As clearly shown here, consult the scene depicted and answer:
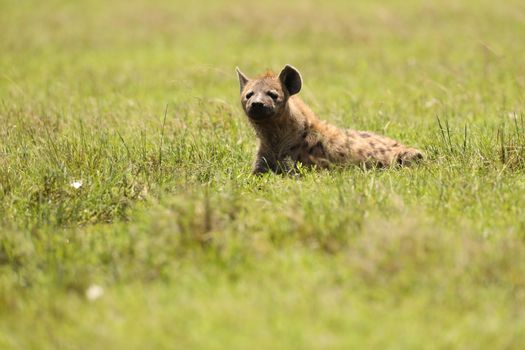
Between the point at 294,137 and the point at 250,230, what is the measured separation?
2.13m

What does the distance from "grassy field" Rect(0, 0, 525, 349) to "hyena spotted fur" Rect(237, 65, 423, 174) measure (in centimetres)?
23

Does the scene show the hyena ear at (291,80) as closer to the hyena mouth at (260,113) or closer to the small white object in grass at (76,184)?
the hyena mouth at (260,113)

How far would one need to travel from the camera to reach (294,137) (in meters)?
6.14

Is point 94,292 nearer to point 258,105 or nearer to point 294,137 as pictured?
point 258,105

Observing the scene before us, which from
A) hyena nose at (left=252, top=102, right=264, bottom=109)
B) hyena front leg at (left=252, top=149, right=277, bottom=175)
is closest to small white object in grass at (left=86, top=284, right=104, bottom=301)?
hyena front leg at (left=252, top=149, right=277, bottom=175)

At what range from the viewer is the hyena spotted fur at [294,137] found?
19.5ft

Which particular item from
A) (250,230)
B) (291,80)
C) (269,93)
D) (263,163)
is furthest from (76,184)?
(291,80)

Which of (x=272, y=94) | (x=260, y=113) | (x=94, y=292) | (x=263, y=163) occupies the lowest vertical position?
(x=263, y=163)

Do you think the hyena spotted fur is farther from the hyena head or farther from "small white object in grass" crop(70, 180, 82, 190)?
"small white object in grass" crop(70, 180, 82, 190)

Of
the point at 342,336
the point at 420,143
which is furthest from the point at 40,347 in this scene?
the point at 420,143

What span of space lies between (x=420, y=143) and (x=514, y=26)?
27.4ft

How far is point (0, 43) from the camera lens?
576 inches

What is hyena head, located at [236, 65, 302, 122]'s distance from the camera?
5922 millimetres

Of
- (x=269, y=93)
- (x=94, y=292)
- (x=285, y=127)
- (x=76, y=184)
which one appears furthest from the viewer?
(x=285, y=127)
